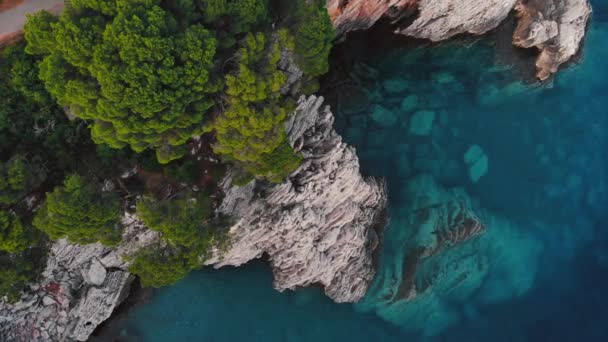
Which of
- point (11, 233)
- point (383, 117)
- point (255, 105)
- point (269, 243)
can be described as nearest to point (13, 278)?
point (11, 233)

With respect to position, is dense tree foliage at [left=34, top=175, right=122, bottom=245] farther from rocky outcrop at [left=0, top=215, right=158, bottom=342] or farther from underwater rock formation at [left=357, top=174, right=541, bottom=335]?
underwater rock formation at [left=357, top=174, right=541, bottom=335]

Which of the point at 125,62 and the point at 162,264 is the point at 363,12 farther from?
the point at 162,264

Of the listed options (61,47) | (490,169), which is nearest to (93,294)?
(61,47)

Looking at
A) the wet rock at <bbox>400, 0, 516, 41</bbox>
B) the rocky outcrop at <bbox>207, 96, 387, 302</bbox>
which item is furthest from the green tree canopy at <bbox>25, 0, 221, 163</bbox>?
the wet rock at <bbox>400, 0, 516, 41</bbox>

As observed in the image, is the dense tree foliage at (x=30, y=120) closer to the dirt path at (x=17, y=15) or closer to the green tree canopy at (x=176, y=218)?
the dirt path at (x=17, y=15)

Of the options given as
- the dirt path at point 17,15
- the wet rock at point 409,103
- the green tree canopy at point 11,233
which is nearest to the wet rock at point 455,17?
the wet rock at point 409,103

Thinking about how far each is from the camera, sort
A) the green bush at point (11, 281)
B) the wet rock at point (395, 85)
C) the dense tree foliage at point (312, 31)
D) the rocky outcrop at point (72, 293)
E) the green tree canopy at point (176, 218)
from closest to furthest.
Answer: the dense tree foliage at point (312, 31) → the green tree canopy at point (176, 218) → the green bush at point (11, 281) → the rocky outcrop at point (72, 293) → the wet rock at point (395, 85)

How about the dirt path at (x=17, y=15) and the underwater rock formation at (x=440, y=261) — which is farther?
the underwater rock formation at (x=440, y=261)
